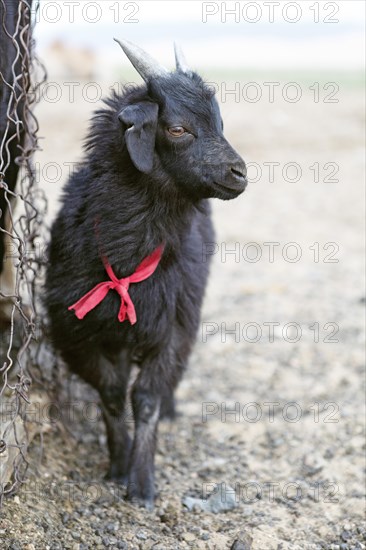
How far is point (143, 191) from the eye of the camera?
383 centimetres

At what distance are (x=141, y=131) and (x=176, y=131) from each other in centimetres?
17

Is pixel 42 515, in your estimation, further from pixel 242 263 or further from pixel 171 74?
pixel 242 263

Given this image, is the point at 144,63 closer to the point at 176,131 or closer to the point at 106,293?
the point at 176,131

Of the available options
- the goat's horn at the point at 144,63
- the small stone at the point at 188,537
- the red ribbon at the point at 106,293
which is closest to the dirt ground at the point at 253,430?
the small stone at the point at 188,537

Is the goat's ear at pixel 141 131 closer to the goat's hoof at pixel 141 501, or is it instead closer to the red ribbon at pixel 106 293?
the red ribbon at pixel 106 293

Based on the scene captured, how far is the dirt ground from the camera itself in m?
3.80

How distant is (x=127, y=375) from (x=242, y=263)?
364cm

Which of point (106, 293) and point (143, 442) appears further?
point (143, 442)

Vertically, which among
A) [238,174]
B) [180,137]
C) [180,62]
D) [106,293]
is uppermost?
[180,62]

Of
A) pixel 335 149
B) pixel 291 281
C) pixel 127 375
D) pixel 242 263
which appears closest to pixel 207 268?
pixel 127 375

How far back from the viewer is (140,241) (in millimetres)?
3861

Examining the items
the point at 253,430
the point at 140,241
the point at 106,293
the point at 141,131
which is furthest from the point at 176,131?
the point at 253,430

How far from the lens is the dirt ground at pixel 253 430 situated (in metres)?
3.80

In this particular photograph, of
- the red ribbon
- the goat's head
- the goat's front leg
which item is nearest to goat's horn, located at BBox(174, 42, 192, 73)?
the goat's head
